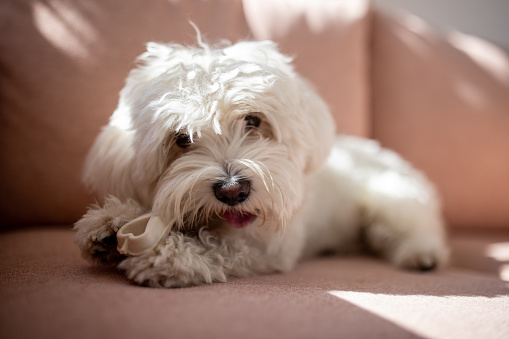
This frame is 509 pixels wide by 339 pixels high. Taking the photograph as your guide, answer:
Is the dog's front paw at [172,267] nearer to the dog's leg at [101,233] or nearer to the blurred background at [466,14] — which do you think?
the dog's leg at [101,233]

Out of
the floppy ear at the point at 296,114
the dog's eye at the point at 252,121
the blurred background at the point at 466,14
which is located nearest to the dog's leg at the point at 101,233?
the dog's eye at the point at 252,121

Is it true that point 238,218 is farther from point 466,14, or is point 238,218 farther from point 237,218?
point 466,14

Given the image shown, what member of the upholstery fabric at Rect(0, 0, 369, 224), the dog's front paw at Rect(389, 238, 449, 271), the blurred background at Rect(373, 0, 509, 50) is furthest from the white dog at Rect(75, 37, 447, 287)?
the blurred background at Rect(373, 0, 509, 50)

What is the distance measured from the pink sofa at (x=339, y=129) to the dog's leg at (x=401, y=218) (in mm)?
174

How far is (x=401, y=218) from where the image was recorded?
2.09m

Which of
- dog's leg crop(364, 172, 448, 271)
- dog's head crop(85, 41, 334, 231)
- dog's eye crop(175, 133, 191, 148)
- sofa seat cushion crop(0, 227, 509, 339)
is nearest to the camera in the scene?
sofa seat cushion crop(0, 227, 509, 339)

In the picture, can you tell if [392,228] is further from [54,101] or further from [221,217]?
[54,101]

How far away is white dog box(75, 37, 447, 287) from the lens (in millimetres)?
1243

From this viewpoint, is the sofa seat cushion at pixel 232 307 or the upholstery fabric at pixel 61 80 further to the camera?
the upholstery fabric at pixel 61 80

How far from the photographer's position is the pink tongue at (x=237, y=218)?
1.35 metres

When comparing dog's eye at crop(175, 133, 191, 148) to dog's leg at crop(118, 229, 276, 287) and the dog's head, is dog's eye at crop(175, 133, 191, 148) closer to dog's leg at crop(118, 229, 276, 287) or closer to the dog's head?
the dog's head

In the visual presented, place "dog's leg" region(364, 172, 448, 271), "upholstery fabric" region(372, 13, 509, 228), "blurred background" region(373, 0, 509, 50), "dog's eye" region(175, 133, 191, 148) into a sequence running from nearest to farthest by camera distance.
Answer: "dog's eye" region(175, 133, 191, 148), "dog's leg" region(364, 172, 448, 271), "upholstery fabric" region(372, 13, 509, 228), "blurred background" region(373, 0, 509, 50)

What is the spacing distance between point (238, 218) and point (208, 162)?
0.71 ft

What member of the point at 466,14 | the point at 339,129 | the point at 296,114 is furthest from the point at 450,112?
the point at 466,14
